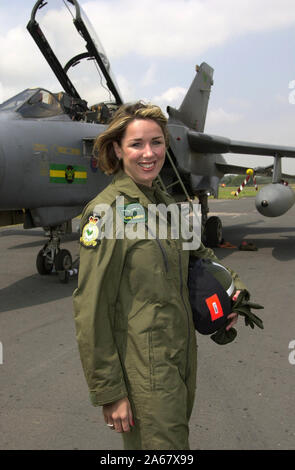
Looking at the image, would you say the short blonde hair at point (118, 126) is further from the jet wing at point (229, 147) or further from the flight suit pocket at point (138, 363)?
the jet wing at point (229, 147)

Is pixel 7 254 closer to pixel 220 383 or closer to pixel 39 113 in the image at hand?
pixel 39 113

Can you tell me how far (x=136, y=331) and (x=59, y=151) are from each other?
14.5 feet

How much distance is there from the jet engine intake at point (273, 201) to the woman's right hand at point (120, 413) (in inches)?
270

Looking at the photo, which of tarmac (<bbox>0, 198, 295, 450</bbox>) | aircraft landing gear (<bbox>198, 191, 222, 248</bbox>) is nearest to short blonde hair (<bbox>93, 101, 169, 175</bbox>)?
tarmac (<bbox>0, 198, 295, 450</bbox>)

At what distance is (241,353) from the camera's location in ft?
10.9

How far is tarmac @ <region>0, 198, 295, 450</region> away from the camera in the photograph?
7.24 ft

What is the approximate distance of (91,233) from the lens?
4.38 ft

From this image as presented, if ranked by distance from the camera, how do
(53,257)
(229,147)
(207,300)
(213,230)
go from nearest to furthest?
(207,300), (53,257), (229,147), (213,230)

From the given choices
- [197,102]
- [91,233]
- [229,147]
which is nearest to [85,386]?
[91,233]

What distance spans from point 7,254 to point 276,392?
7218mm

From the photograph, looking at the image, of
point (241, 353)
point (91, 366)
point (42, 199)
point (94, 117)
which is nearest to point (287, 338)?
point (241, 353)

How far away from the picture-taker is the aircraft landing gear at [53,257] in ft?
19.0

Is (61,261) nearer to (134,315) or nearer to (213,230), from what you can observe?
(134,315)

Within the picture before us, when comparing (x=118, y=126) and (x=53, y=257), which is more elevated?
(x=118, y=126)
